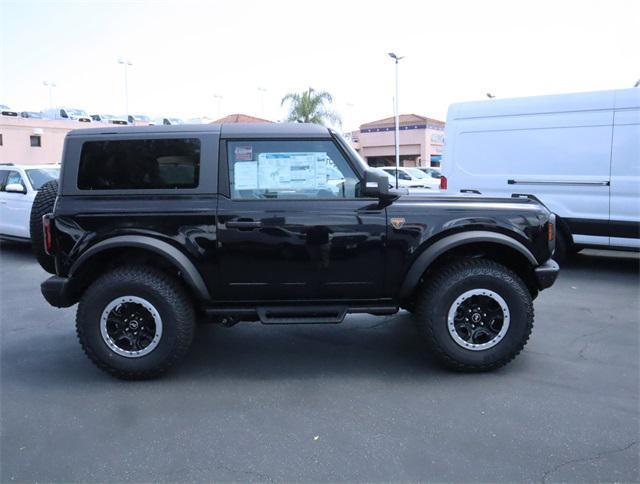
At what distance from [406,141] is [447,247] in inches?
1718

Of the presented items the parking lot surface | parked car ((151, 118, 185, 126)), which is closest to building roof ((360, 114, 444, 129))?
parked car ((151, 118, 185, 126))

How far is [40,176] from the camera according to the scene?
30.8ft

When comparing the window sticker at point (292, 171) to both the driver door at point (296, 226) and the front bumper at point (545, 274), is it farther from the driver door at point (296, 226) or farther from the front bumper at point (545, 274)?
the front bumper at point (545, 274)

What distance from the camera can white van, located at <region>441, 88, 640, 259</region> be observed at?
22.4 ft

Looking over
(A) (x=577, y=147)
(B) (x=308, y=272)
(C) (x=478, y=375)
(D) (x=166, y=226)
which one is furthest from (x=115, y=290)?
(A) (x=577, y=147)

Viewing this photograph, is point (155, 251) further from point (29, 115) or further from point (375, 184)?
point (29, 115)

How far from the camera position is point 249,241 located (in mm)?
3873

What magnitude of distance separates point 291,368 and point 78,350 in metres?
1.96

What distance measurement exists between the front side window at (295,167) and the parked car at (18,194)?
6.39 meters

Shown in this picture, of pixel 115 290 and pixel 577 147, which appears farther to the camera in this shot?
pixel 577 147

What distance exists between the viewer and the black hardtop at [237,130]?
3986mm

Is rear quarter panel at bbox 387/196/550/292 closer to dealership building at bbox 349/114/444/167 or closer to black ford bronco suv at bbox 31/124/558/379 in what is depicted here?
black ford bronco suv at bbox 31/124/558/379

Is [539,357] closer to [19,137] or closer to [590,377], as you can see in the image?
[590,377]

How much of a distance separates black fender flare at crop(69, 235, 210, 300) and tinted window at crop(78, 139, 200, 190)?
0.42 meters
